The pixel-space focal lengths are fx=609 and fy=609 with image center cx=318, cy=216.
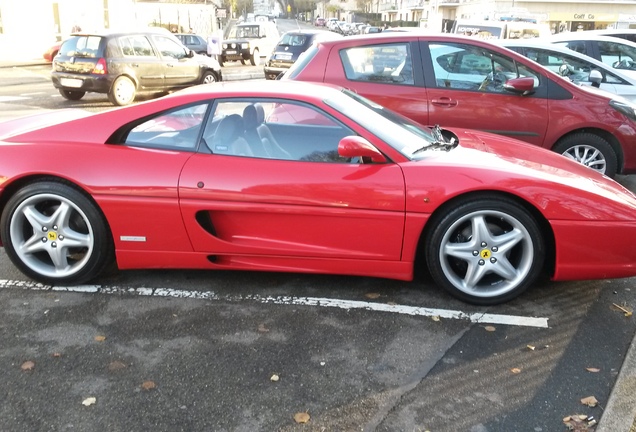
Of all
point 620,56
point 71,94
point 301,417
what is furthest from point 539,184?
point 71,94

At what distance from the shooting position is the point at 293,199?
3723mm

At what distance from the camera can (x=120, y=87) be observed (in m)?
12.7

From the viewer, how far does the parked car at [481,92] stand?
622 cm

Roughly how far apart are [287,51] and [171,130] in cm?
1464

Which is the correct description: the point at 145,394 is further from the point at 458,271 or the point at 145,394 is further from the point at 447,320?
the point at 458,271

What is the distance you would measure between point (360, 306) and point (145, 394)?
146 cm

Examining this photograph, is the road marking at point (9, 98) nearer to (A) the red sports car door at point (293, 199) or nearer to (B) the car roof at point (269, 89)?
(B) the car roof at point (269, 89)

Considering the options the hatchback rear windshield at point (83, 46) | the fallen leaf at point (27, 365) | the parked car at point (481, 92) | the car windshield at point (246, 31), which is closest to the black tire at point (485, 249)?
the fallen leaf at point (27, 365)

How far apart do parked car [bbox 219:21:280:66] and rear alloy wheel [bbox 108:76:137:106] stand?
12404 millimetres

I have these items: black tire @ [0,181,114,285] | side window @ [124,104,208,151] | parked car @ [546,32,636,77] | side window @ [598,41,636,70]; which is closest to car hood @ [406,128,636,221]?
side window @ [124,104,208,151]

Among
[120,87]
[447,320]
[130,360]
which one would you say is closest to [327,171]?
[447,320]

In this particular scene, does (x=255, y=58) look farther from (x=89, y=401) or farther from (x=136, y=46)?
(x=89, y=401)

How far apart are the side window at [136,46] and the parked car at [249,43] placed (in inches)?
464

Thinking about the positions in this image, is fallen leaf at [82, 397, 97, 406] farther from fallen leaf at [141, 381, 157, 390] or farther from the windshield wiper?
the windshield wiper
